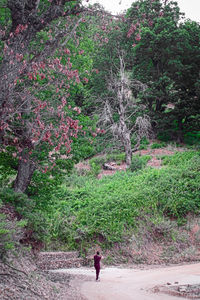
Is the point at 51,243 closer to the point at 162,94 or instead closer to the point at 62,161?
the point at 62,161

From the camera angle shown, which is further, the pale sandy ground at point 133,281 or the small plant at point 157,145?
the small plant at point 157,145

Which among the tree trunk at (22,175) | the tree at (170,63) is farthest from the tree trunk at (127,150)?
the tree trunk at (22,175)

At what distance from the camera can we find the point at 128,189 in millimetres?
21656

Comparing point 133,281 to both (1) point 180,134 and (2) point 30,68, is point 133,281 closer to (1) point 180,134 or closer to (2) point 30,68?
(2) point 30,68

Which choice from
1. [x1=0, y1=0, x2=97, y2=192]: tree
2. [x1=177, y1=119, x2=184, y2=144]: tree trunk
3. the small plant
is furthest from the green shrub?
[x1=0, y1=0, x2=97, y2=192]: tree

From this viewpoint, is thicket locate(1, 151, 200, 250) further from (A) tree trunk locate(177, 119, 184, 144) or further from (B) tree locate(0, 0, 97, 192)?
(A) tree trunk locate(177, 119, 184, 144)

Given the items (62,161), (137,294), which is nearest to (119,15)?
(62,161)

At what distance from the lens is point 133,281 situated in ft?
42.3

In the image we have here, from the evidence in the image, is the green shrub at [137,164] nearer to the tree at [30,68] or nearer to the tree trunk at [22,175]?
the tree trunk at [22,175]

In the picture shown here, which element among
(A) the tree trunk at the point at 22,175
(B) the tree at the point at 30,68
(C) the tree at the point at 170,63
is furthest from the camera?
(C) the tree at the point at 170,63

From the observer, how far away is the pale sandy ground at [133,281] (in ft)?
35.0

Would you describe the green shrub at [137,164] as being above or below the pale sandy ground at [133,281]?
above

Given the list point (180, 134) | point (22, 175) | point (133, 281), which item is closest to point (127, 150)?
point (180, 134)

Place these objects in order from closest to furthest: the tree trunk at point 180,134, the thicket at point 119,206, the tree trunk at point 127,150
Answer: the thicket at point 119,206
the tree trunk at point 127,150
the tree trunk at point 180,134
